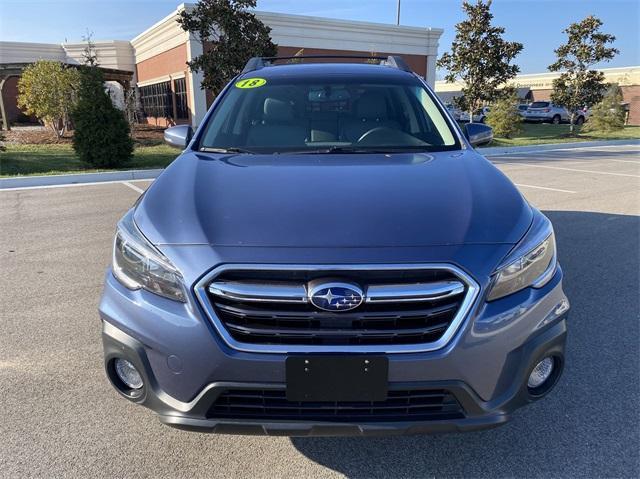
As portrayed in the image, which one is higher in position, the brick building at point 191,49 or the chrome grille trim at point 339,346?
the brick building at point 191,49

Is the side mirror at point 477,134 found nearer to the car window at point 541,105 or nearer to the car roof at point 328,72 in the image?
the car roof at point 328,72

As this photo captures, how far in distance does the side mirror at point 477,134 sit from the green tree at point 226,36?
426 inches

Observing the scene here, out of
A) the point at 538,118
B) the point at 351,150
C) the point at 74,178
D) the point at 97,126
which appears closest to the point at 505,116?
the point at 97,126

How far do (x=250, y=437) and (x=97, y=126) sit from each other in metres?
11.1

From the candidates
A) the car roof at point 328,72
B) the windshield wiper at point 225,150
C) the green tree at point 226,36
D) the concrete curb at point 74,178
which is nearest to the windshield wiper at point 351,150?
the windshield wiper at point 225,150

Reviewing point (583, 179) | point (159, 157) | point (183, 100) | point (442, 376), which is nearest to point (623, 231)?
point (583, 179)

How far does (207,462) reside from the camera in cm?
221

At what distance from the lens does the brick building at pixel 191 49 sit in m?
20.4

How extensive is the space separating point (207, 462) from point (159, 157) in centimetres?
1251

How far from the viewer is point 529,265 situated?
6.31 feet

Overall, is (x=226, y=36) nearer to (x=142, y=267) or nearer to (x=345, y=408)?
(x=142, y=267)

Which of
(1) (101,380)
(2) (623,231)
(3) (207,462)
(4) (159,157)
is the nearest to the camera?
(3) (207,462)

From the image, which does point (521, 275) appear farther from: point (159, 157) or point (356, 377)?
point (159, 157)

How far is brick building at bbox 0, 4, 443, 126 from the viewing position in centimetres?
2044
